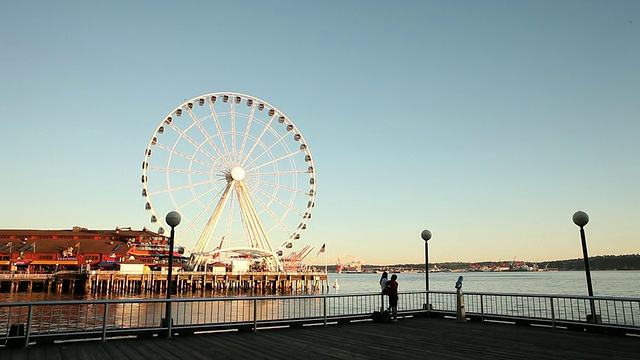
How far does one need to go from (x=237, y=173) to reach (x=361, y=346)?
39.7 metres

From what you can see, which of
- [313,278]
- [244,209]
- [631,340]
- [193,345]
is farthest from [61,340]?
[313,278]

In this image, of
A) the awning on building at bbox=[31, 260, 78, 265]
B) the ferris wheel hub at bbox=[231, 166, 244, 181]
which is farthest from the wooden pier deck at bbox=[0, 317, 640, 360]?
the awning on building at bbox=[31, 260, 78, 265]

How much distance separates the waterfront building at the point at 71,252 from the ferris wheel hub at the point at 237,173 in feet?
99.2

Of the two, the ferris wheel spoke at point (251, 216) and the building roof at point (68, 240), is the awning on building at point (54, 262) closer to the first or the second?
the building roof at point (68, 240)

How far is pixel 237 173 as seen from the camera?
48.6 meters

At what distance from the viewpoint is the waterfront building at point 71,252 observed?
7862 cm

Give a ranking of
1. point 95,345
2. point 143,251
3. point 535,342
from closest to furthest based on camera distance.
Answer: point 95,345
point 535,342
point 143,251

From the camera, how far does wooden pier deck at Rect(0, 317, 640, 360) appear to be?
898 centimetres

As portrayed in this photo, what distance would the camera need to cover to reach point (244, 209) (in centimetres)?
5072

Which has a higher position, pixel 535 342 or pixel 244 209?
pixel 244 209

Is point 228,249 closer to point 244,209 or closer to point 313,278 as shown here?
point 244,209

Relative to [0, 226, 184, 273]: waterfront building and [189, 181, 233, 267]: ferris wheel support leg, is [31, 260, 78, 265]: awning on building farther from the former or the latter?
[189, 181, 233, 267]: ferris wheel support leg

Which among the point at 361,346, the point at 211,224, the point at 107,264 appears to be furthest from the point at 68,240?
the point at 361,346

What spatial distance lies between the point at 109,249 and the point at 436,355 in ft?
275
